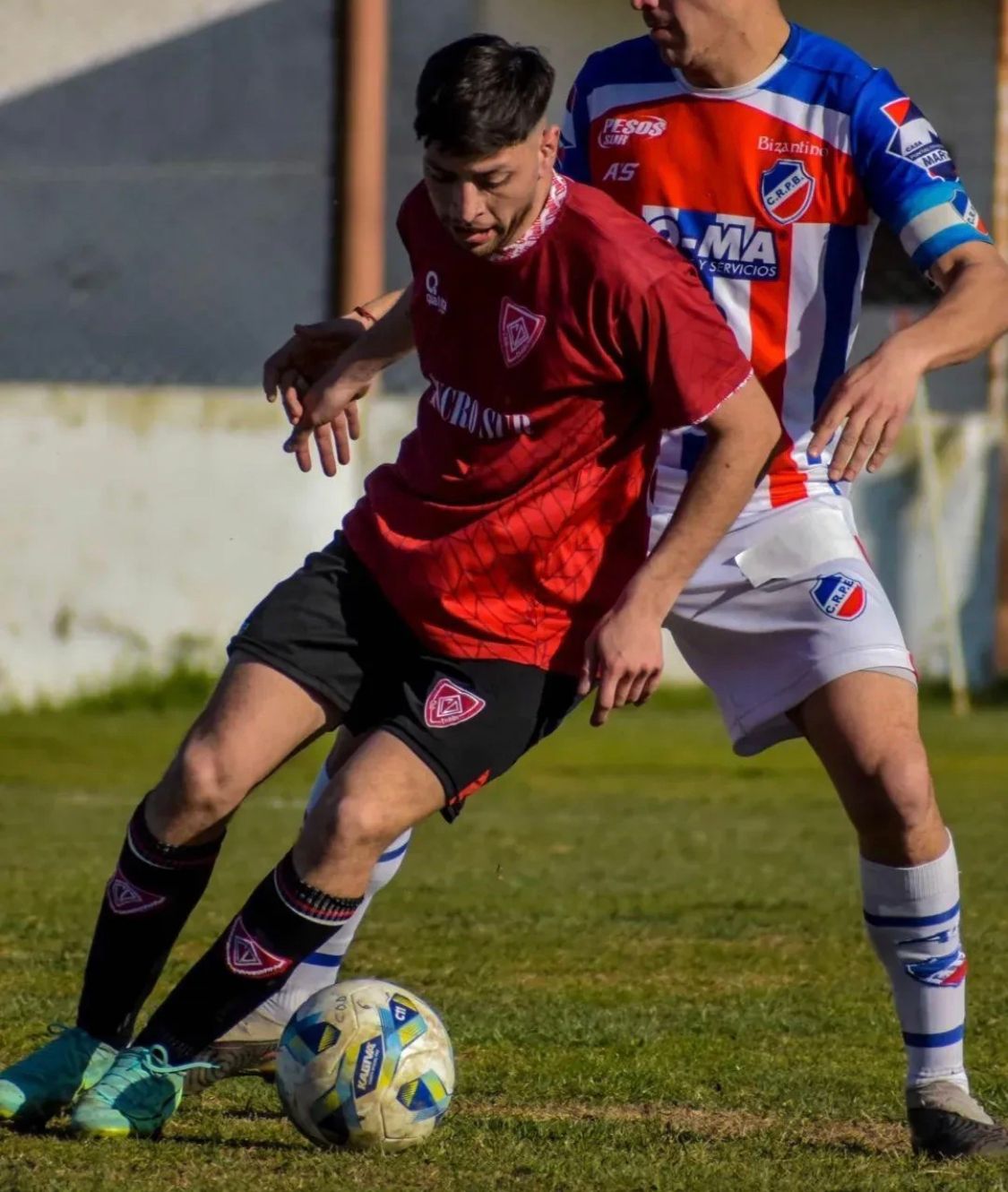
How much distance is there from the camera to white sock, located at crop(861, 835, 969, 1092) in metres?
4.42

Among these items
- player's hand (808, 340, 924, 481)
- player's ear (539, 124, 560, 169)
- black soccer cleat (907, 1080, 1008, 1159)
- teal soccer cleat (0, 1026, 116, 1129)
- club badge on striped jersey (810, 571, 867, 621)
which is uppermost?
player's ear (539, 124, 560, 169)

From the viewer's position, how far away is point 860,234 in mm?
4645

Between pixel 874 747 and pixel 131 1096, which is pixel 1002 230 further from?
pixel 131 1096

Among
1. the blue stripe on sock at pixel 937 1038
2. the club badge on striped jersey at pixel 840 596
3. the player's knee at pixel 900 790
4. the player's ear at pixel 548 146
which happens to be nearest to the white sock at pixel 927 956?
the blue stripe on sock at pixel 937 1038

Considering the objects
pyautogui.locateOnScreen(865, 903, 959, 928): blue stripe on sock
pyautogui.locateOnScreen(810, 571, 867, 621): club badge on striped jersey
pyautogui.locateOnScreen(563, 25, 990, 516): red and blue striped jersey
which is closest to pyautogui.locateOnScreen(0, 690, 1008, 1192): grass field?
pyautogui.locateOnScreen(865, 903, 959, 928): blue stripe on sock

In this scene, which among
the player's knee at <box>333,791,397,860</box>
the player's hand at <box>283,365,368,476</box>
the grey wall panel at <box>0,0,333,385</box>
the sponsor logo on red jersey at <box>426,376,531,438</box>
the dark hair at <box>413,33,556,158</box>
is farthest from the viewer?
the grey wall panel at <box>0,0,333,385</box>

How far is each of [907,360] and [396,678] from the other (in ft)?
3.86

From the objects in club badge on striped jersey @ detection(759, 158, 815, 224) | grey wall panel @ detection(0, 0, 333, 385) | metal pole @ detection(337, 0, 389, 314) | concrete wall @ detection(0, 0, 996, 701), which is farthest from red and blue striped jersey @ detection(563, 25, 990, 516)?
grey wall panel @ detection(0, 0, 333, 385)

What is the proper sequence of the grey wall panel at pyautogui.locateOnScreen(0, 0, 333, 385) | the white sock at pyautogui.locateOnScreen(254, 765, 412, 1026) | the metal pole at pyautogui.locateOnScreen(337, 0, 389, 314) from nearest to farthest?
the white sock at pyautogui.locateOnScreen(254, 765, 412, 1026), the metal pole at pyautogui.locateOnScreen(337, 0, 389, 314), the grey wall panel at pyautogui.locateOnScreen(0, 0, 333, 385)

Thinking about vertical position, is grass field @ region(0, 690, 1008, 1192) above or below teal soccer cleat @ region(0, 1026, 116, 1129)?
below

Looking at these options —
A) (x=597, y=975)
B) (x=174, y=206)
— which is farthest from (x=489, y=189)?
(x=174, y=206)

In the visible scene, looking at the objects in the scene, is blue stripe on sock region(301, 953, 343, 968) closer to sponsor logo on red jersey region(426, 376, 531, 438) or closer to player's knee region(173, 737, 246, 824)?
player's knee region(173, 737, 246, 824)

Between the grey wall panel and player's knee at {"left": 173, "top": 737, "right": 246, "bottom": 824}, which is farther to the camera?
the grey wall panel

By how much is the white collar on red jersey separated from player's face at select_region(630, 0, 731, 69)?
20.4 inches
